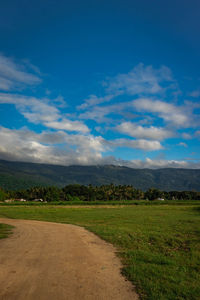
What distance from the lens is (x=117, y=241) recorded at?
1767 cm

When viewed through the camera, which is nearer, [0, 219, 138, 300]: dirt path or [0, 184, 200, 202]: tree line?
[0, 219, 138, 300]: dirt path

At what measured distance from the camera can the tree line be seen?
150375mm

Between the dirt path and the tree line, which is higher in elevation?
the dirt path

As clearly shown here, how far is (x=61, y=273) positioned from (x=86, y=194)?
510 feet

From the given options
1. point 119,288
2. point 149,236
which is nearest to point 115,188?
point 149,236

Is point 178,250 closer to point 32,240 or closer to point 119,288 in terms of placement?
point 119,288

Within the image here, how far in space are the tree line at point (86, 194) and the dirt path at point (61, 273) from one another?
133032mm

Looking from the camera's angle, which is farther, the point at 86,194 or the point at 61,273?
the point at 86,194

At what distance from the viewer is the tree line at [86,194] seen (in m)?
150

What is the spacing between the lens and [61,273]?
10125 millimetres

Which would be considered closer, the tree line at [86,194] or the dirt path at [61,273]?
the dirt path at [61,273]

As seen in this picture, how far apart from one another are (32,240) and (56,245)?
271cm

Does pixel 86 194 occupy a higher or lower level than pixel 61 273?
lower

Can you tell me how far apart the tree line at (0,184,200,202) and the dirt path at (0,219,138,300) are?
436ft
